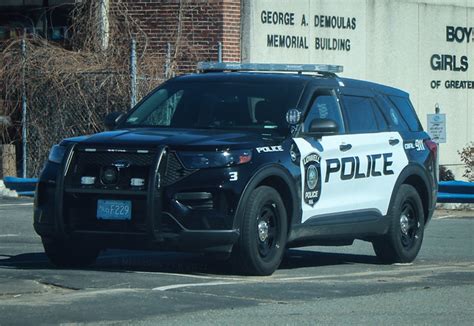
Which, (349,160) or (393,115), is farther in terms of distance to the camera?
(393,115)

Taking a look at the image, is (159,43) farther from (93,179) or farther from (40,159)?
(93,179)

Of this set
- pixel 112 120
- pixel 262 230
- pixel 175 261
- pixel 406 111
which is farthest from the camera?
pixel 406 111

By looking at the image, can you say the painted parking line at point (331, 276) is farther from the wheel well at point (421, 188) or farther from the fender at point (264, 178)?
the wheel well at point (421, 188)

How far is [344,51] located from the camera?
2583 cm

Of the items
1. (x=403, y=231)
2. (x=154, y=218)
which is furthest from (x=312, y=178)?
(x=403, y=231)

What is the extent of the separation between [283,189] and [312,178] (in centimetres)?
42

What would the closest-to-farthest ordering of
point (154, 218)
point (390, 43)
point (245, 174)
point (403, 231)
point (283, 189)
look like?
point (154, 218) < point (245, 174) < point (283, 189) < point (403, 231) < point (390, 43)

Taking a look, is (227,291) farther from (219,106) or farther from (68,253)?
(219,106)

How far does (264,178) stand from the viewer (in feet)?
34.8

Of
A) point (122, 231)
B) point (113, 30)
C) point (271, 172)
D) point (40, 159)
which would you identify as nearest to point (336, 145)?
point (271, 172)

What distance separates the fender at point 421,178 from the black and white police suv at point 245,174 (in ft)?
0.07

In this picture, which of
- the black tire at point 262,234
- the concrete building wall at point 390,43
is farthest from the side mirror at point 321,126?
the concrete building wall at point 390,43

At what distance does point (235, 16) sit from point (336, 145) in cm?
1220

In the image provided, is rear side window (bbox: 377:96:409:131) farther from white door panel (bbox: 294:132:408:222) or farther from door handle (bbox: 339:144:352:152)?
door handle (bbox: 339:144:352:152)
